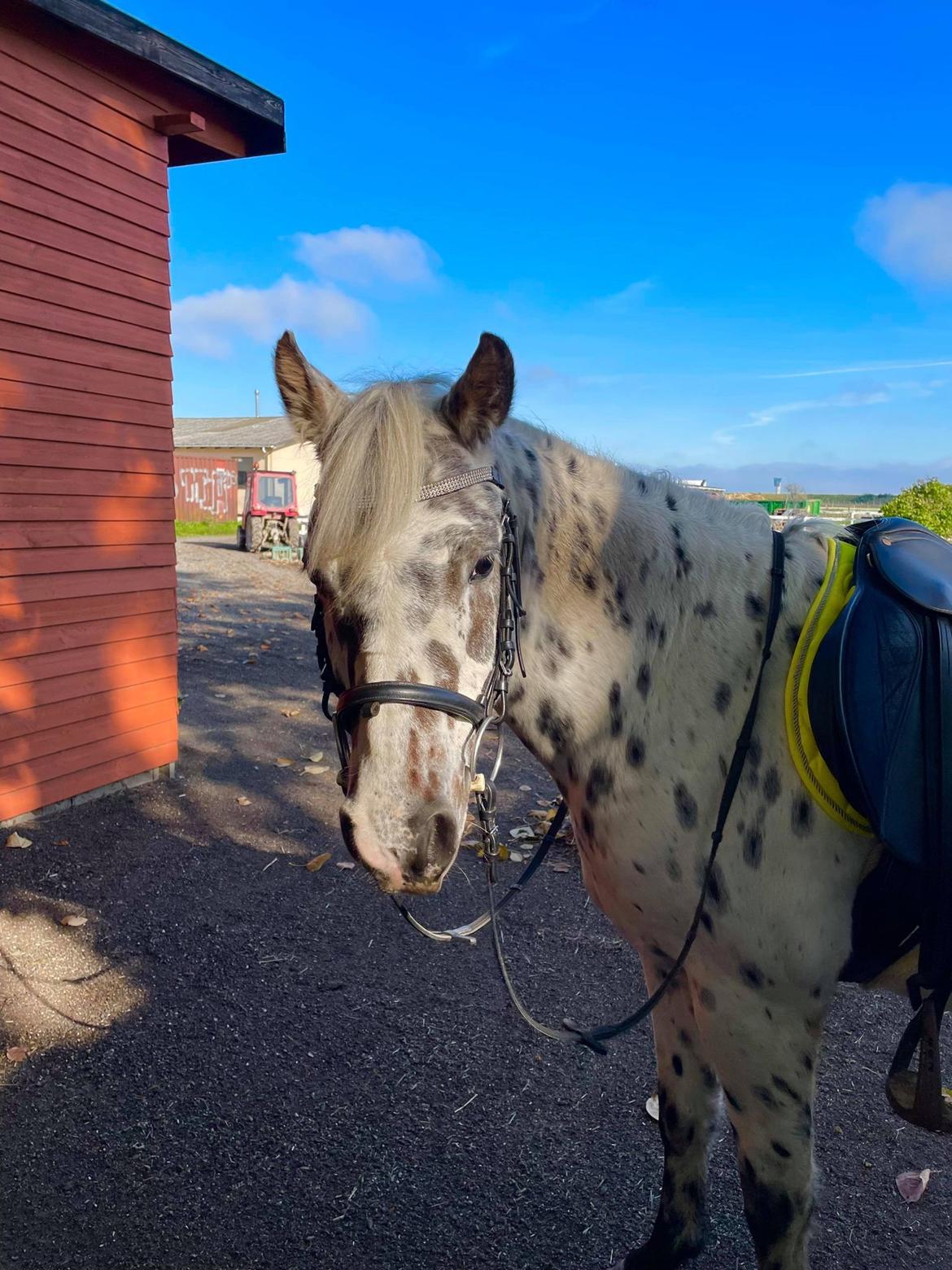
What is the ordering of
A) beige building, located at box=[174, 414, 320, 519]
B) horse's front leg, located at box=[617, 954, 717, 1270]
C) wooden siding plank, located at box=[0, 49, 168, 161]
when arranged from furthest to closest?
beige building, located at box=[174, 414, 320, 519]
wooden siding plank, located at box=[0, 49, 168, 161]
horse's front leg, located at box=[617, 954, 717, 1270]

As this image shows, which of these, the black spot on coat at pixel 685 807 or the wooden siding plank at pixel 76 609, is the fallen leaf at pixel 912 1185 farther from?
the wooden siding plank at pixel 76 609

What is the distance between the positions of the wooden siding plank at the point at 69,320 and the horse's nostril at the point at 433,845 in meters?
4.84

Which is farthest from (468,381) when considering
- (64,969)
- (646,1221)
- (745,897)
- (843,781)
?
(64,969)

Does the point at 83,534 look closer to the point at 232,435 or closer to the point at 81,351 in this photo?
the point at 81,351

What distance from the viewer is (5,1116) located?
9.62 ft

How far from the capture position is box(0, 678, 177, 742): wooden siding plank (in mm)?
5047

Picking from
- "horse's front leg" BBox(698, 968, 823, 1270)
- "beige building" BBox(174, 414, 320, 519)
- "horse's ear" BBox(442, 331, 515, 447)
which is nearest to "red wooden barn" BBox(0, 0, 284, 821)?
"horse's ear" BBox(442, 331, 515, 447)

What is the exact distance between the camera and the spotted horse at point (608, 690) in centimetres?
162

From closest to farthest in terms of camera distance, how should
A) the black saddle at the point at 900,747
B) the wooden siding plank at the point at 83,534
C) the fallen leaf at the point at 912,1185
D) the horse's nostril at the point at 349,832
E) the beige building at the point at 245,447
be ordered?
the horse's nostril at the point at 349,832, the black saddle at the point at 900,747, the fallen leaf at the point at 912,1185, the wooden siding plank at the point at 83,534, the beige building at the point at 245,447

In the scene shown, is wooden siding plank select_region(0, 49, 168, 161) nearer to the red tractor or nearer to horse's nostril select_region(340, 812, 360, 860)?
horse's nostril select_region(340, 812, 360, 860)

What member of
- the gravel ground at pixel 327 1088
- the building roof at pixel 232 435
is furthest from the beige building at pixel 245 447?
the gravel ground at pixel 327 1088

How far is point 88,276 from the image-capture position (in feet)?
17.5

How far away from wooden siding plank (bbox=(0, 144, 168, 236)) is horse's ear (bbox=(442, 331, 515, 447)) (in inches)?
182

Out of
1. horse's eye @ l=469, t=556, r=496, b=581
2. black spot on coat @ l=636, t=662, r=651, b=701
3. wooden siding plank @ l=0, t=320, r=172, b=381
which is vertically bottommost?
black spot on coat @ l=636, t=662, r=651, b=701
